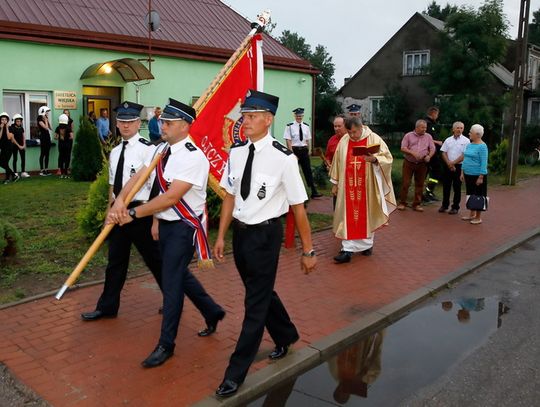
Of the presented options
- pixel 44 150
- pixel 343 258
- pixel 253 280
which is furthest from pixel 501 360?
pixel 44 150

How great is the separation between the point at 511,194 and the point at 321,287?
10.7m

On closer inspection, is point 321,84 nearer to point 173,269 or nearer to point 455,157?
point 455,157

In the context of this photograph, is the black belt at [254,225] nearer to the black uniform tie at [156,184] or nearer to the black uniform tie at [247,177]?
the black uniform tie at [247,177]

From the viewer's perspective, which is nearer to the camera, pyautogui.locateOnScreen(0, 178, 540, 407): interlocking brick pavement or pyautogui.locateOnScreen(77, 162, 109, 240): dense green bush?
pyautogui.locateOnScreen(0, 178, 540, 407): interlocking brick pavement

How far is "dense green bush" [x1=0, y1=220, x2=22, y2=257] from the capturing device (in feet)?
21.6

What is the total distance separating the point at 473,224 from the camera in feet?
35.8

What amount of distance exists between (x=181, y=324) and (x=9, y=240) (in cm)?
265

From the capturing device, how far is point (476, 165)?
10.9 meters

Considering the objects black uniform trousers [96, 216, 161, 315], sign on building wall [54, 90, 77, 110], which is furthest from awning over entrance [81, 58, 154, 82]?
black uniform trousers [96, 216, 161, 315]

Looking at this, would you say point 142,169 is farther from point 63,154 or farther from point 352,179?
point 63,154

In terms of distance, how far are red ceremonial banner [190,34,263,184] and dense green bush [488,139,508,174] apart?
1461 centimetres

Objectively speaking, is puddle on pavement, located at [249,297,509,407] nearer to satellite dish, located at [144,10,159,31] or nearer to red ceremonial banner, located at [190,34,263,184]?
red ceremonial banner, located at [190,34,263,184]

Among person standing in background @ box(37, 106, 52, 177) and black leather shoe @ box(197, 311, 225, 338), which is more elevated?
person standing in background @ box(37, 106, 52, 177)

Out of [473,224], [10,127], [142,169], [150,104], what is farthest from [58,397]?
[150,104]
